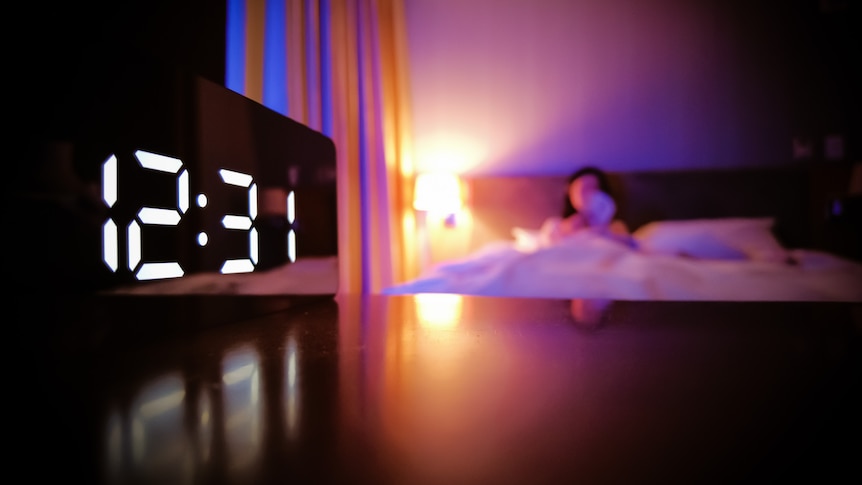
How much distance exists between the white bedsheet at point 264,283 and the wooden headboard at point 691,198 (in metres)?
2.20

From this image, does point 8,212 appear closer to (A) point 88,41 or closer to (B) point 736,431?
(A) point 88,41

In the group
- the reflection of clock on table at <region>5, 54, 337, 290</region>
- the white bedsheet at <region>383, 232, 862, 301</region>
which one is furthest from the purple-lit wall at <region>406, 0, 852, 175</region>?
the reflection of clock on table at <region>5, 54, 337, 290</region>

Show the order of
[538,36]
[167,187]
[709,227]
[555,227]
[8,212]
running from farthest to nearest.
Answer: [538,36]
[555,227]
[709,227]
[167,187]
[8,212]

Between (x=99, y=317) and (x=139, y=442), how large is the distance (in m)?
0.22

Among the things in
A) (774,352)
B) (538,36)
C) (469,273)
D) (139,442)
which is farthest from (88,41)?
(538,36)

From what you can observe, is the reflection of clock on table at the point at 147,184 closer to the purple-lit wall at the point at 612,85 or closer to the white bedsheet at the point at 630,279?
the white bedsheet at the point at 630,279

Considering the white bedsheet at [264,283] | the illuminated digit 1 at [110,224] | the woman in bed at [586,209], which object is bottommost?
the white bedsheet at [264,283]

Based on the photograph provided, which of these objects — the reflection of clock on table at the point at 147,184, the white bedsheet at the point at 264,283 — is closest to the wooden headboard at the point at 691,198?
the white bedsheet at the point at 264,283

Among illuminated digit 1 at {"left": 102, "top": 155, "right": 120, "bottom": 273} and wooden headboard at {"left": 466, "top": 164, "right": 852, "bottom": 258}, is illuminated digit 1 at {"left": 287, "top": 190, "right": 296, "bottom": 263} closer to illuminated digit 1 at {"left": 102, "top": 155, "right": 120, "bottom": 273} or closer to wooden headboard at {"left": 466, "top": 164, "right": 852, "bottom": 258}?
illuminated digit 1 at {"left": 102, "top": 155, "right": 120, "bottom": 273}

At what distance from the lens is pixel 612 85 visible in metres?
2.78

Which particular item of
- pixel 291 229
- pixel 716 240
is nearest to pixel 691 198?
pixel 716 240

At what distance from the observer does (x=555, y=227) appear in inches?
99.3

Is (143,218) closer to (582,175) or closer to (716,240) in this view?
(716,240)

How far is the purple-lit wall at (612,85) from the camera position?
2590mm
